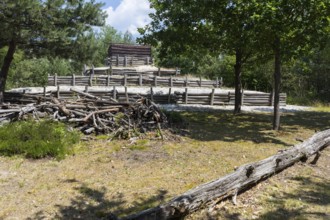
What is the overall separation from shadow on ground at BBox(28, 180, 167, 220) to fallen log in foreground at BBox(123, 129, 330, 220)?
94 cm

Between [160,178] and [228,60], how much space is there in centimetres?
3183

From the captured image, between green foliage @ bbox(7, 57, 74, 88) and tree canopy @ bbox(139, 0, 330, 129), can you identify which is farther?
green foliage @ bbox(7, 57, 74, 88)

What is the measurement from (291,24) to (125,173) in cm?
795

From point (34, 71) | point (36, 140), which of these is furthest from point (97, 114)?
point (34, 71)

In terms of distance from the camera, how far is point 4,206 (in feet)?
20.4

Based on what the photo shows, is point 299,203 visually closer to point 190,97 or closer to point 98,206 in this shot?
point 98,206

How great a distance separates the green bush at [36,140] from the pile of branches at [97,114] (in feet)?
3.86

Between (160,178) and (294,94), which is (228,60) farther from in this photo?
(160,178)

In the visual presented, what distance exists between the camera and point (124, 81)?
29078 millimetres

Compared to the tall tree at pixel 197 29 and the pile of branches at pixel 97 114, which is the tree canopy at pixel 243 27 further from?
the pile of branches at pixel 97 114

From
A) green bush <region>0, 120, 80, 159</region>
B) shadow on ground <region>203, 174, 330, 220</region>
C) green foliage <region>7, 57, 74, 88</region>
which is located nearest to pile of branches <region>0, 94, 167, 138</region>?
green bush <region>0, 120, 80, 159</region>

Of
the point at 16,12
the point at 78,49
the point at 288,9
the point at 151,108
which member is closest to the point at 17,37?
the point at 16,12

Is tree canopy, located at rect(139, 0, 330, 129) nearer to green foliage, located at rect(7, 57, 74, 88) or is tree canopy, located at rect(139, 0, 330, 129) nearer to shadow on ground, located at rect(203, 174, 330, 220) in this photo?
shadow on ground, located at rect(203, 174, 330, 220)

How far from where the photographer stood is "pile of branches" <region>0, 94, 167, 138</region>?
11.5m
